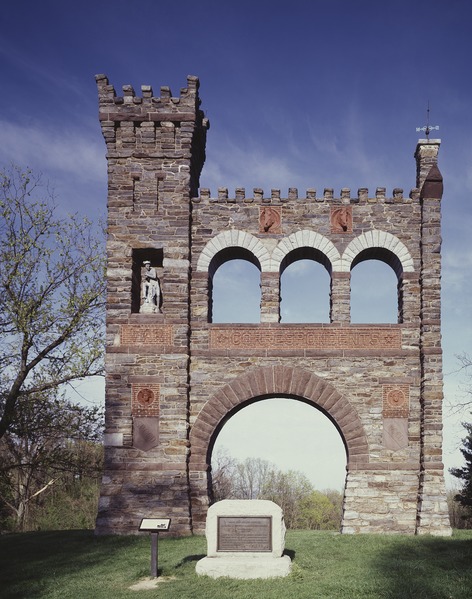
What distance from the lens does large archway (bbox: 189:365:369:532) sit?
15.5m

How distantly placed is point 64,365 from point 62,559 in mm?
7122

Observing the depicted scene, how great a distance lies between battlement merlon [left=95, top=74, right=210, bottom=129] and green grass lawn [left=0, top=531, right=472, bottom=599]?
1028 centimetres

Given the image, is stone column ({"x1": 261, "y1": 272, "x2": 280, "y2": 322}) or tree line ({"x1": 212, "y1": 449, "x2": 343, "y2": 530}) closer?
stone column ({"x1": 261, "y1": 272, "x2": 280, "y2": 322})

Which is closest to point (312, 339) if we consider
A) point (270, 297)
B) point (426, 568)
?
point (270, 297)

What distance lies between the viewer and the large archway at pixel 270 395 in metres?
15.5

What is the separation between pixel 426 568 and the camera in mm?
11094

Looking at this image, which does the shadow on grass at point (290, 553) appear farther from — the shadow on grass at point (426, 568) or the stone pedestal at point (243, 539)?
the shadow on grass at point (426, 568)

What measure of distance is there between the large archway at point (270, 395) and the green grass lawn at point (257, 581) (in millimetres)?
1760

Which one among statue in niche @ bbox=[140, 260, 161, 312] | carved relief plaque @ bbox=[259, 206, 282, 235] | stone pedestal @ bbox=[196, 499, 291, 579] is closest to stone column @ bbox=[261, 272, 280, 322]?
carved relief plaque @ bbox=[259, 206, 282, 235]

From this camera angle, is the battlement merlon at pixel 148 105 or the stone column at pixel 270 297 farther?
the battlement merlon at pixel 148 105

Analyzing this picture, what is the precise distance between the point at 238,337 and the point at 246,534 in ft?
19.1

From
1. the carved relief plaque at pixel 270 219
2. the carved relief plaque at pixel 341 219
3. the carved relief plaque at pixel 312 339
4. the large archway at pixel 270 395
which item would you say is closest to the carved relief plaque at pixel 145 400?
the large archway at pixel 270 395

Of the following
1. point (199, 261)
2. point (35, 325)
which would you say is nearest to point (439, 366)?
point (199, 261)

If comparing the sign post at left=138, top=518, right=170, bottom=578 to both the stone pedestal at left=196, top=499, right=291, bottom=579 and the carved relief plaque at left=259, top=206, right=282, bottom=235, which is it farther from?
the carved relief plaque at left=259, top=206, right=282, bottom=235
